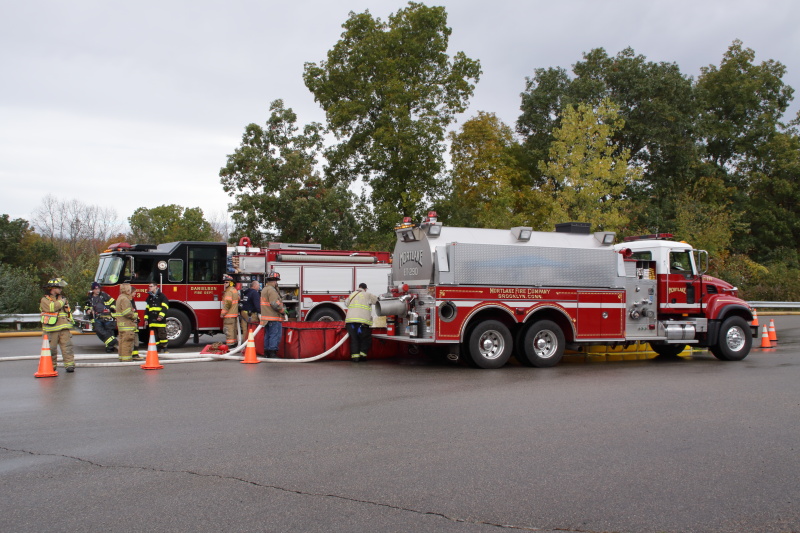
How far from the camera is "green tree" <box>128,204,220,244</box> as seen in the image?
71438 mm

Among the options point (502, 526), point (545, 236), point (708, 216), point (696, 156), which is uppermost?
point (696, 156)

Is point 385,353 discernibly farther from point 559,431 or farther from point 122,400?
point 559,431

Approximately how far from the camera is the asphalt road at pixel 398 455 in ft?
15.6

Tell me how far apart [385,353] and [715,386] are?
664 centimetres

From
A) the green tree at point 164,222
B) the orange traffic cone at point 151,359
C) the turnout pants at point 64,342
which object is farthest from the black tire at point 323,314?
the green tree at point 164,222

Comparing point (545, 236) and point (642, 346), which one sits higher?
point (545, 236)

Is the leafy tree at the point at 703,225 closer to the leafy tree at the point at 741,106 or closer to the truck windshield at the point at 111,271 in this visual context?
the leafy tree at the point at 741,106

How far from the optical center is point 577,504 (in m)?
4.98

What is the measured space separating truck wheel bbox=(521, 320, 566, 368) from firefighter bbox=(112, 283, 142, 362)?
24.6 ft

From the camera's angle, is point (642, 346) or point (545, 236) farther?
point (642, 346)

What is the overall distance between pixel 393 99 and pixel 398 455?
3046 cm

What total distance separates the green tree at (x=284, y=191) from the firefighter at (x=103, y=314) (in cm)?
1699

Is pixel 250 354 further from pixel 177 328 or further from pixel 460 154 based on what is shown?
pixel 460 154

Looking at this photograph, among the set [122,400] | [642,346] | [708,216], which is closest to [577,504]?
[122,400]
